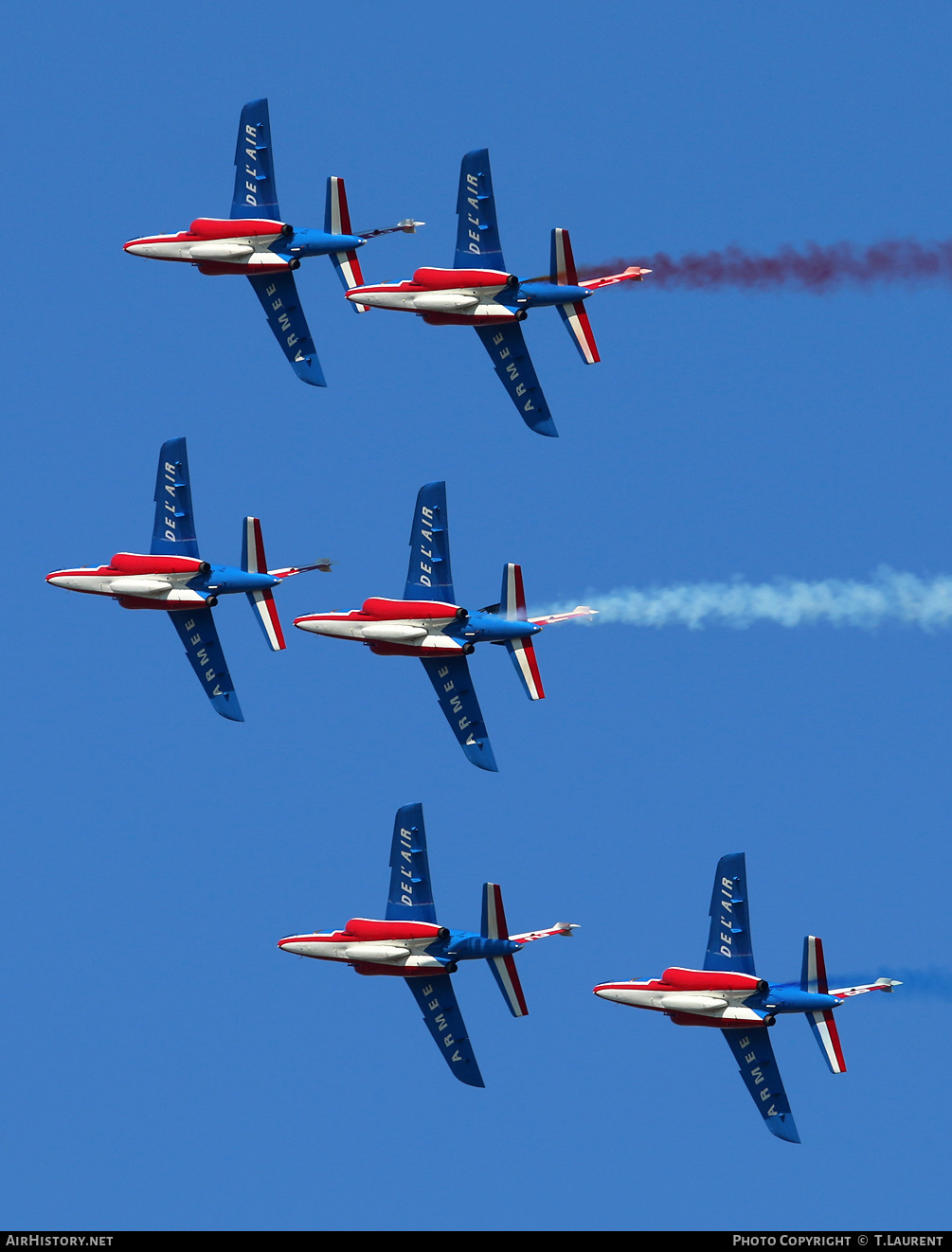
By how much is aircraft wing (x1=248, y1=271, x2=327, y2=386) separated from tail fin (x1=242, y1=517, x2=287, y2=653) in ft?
18.3

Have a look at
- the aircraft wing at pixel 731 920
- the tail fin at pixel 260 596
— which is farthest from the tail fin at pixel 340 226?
the aircraft wing at pixel 731 920

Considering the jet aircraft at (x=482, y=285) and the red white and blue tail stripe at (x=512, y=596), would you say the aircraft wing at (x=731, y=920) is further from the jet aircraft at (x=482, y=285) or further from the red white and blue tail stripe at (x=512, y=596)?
the jet aircraft at (x=482, y=285)

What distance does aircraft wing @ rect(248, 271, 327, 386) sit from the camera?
98.3 m

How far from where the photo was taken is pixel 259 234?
96750mm

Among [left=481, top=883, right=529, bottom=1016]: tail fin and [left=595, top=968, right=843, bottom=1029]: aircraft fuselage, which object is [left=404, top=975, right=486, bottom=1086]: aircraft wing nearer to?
[left=481, top=883, right=529, bottom=1016]: tail fin

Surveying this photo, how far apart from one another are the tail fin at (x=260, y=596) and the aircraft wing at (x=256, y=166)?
9.87 meters

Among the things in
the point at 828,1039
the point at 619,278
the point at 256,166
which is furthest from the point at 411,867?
the point at 256,166

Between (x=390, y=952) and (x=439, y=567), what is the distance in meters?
11.9

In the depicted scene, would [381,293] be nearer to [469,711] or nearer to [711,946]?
[469,711]

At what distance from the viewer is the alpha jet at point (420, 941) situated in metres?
93.9
